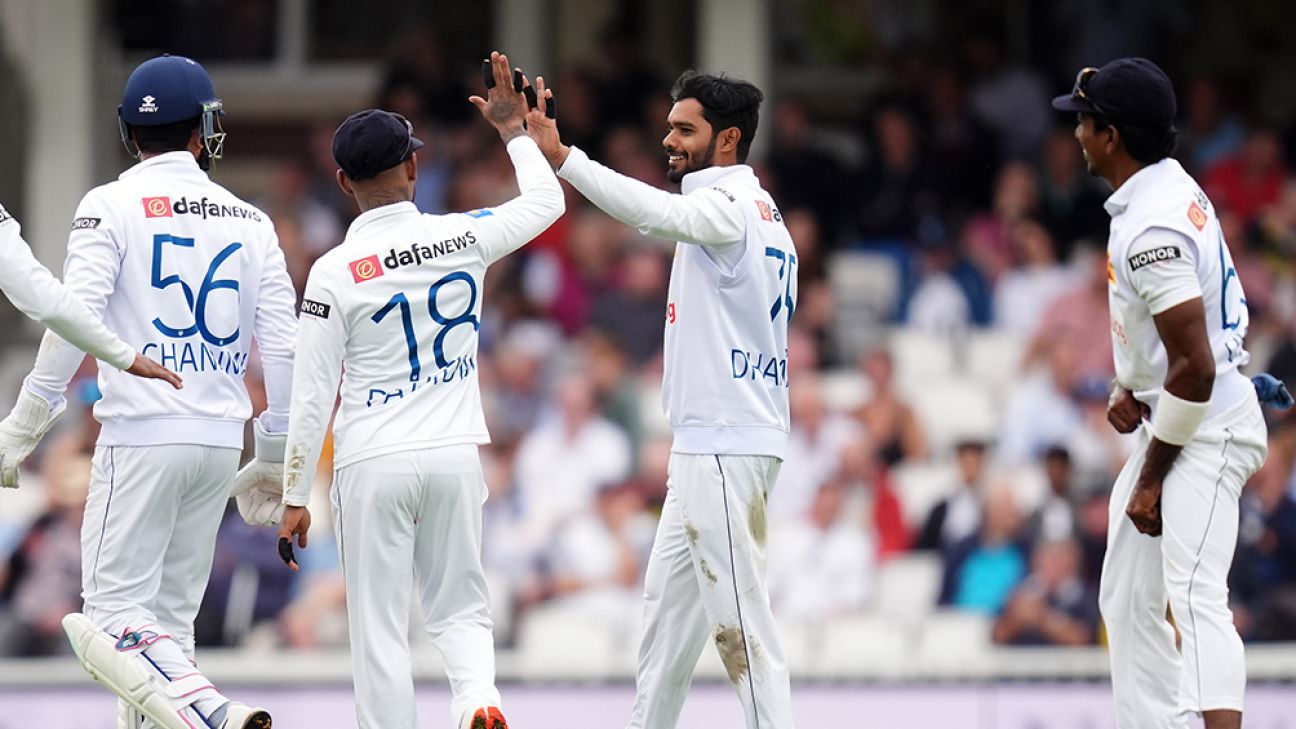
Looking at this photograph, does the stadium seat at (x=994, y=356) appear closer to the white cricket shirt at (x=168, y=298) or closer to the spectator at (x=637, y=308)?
the spectator at (x=637, y=308)

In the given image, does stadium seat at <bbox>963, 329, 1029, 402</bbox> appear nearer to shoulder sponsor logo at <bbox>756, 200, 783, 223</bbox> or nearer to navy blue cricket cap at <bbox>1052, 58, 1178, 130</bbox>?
shoulder sponsor logo at <bbox>756, 200, 783, 223</bbox>

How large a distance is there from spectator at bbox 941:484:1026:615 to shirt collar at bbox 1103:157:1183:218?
18.4 feet

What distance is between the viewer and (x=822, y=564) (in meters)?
12.5

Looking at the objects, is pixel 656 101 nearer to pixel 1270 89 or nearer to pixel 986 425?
pixel 986 425

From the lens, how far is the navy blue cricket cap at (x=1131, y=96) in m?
6.88

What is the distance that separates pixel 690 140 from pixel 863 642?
216 inches

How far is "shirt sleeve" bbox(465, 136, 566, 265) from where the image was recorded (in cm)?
722

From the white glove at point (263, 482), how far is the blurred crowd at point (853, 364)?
4803mm

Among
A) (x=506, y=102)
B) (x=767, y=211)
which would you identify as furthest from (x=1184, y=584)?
(x=506, y=102)

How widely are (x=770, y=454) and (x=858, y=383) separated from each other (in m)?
6.90

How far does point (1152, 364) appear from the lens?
6.98 m

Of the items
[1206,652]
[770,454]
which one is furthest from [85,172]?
[1206,652]

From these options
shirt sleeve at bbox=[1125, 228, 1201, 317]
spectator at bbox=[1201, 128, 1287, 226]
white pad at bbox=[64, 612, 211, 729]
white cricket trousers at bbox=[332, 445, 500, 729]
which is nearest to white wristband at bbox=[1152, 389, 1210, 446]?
shirt sleeve at bbox=[1125, 228, 1201, 317]

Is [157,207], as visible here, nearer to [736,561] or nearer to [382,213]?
[382,213]
